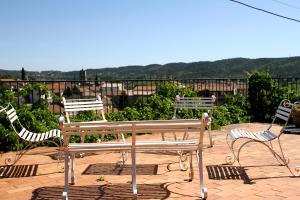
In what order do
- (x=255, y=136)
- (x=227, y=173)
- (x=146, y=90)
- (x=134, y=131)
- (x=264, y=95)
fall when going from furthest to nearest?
(x=264, y=95), (x=146, y=90), (x=255, y=136), (x=227, y=173), (x=134, y=131)

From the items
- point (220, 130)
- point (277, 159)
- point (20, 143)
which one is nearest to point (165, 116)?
point (220, 130)

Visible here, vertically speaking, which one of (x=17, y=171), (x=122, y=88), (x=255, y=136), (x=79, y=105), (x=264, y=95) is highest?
(x=122, y=88)

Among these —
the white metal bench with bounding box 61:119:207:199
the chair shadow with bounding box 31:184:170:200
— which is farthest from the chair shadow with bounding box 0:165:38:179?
the white metal bench with bounding box 61:119:207:199

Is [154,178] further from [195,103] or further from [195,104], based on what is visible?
[195,103]

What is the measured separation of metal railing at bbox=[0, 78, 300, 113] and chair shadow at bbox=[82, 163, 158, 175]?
335 centimetres

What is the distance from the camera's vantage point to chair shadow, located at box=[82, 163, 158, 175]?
5504 millimetres

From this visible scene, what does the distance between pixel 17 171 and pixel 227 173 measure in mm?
2786

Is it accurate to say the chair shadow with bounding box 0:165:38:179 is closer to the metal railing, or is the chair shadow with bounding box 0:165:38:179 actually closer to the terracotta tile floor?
the terracotta tile floor

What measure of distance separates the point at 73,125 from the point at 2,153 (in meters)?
3.59

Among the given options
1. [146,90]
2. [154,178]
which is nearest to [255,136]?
[154,178]

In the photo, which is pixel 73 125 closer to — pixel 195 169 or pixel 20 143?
pixel 195 169

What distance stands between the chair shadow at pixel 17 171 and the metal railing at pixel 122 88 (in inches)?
112

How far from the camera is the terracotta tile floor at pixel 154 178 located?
178 inches

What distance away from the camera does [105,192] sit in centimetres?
460
